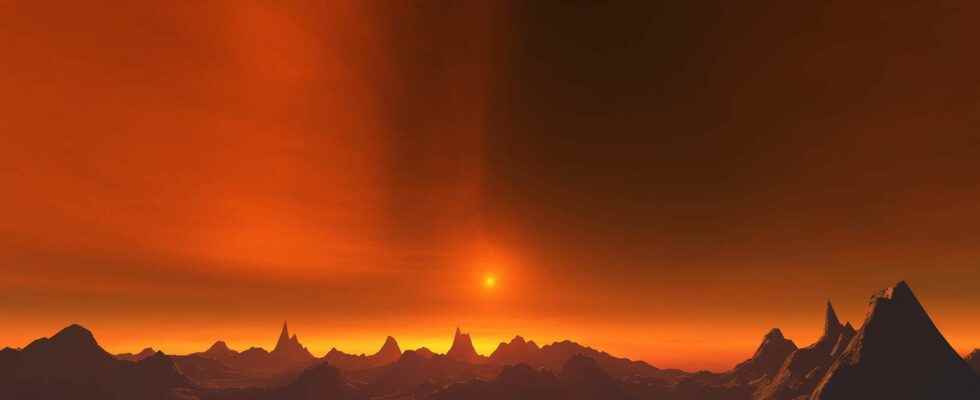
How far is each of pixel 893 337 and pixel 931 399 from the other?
23.7 metres

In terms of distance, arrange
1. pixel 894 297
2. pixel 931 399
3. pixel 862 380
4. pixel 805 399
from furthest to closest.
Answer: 1. pixel 805 399
2. pixel 894 297
3. pixel 862 380
4. pixel 931 399

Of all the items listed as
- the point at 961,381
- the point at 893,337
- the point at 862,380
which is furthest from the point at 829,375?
the point at 961,381

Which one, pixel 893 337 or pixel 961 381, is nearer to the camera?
pixel 961 381

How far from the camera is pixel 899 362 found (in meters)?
161

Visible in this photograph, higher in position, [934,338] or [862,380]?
[934,338]

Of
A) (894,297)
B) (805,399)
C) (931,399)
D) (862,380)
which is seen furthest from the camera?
(805,399)

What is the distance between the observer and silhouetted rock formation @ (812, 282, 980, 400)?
153500mm

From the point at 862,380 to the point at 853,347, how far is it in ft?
63.4

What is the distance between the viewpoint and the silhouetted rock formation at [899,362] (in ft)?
504

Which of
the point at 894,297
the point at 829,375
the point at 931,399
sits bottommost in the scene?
the point at 931,399

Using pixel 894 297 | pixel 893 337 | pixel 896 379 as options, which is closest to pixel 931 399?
pixel 896 379

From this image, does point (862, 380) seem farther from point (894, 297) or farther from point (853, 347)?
point (894, 297)

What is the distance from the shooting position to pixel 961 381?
15312 centimetres

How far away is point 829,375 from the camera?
6845 inches
